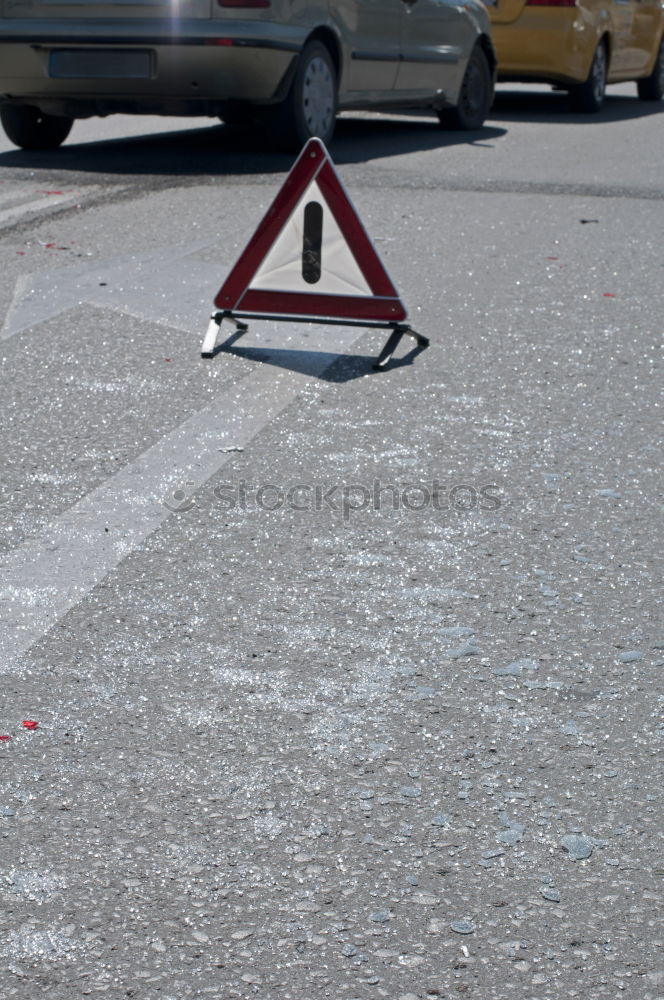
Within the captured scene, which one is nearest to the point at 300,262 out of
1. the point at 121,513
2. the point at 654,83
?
the point at 121,513

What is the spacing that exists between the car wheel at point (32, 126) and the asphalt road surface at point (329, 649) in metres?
4.34

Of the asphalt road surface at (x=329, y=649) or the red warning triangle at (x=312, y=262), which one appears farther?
the red warning triangle at (x=312, y=262)

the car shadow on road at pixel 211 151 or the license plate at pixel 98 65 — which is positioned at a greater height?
the license plate at pixel 98 65

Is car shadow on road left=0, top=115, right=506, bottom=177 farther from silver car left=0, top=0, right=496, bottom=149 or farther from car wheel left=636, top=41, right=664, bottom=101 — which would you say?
car wheel left=636, top=41, right=664, bottom=101


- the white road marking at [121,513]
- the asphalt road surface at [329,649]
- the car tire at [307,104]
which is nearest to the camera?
the asphalt road surface at [329,649]

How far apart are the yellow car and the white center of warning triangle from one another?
31.6 feet

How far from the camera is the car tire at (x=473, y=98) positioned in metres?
13.1

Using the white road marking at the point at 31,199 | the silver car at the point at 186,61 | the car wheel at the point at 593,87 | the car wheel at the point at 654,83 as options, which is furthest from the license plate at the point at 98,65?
the car wheel at the point at 654,83

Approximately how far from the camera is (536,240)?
25.9 feet

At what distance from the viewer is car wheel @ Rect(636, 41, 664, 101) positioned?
1819 centimetres

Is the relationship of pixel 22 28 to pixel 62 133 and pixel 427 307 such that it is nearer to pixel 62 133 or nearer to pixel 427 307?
pixel 62 133

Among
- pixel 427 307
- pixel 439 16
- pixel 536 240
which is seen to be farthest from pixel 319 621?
pixel 439 16

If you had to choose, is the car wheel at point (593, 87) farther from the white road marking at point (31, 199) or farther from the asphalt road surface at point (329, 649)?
the asphalt road surface at point (329, 649)

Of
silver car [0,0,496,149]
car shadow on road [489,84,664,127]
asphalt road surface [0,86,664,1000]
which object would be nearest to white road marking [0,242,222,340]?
asphalt road surface [0,86,664,1000]
